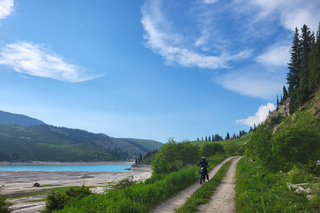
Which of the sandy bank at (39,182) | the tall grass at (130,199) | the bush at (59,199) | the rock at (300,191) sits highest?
the rock at (300,191)

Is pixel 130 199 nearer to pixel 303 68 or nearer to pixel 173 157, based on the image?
pixel 173 157

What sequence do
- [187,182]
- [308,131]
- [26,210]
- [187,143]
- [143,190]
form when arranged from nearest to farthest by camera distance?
[143,190] < [308,131] < [187,182] < [26,210] < [187,143]

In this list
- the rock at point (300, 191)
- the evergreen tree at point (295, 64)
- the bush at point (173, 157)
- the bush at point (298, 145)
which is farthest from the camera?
the evergreen tree at point (295, 64)

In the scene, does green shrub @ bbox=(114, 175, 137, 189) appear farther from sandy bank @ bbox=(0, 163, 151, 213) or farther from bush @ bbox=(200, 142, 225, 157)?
bush @ bbox=(200, 142, 225, 157)

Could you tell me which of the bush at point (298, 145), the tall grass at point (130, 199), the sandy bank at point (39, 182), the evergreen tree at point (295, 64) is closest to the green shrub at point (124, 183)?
the sandy bank at point (39, 182)

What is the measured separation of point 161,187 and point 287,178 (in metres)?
10.3

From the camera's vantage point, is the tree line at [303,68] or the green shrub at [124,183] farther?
the tree line at [303,68]

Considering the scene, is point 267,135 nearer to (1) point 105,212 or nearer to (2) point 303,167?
(2) point 303,167

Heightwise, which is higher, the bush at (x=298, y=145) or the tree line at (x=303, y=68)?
the tree line at (x=303, y=68)

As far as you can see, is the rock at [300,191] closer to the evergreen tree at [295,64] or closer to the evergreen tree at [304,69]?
the evergreen tree at [304,69]

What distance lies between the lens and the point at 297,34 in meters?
90.7

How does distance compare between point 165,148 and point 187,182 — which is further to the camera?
point 165,148

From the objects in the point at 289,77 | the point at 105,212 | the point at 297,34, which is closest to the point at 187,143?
the point at 105,212

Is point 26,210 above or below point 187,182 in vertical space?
below
